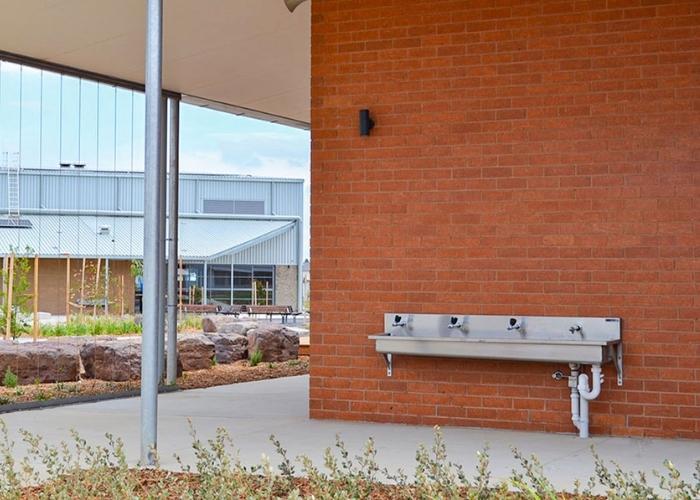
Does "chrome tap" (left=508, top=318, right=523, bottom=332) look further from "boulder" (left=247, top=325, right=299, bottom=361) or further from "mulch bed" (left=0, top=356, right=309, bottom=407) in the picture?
"boulder" (left=247, top=325, right=299, bottom=361)

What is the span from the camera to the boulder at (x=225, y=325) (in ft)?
53.1

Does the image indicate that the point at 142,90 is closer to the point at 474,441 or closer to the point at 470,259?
the point at 470,259

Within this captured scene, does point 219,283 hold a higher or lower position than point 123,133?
lower

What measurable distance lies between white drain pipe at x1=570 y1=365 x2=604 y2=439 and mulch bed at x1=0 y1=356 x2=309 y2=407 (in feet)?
17.2

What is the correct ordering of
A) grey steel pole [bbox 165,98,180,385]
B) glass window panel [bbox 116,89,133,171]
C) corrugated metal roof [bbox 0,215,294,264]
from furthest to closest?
1. grey steel pole [bbox 165,98,180,385]
2. glass window panel [bbox 116,89,133,171]
3. corrugated metal roof [bbox 0,215,294,264]

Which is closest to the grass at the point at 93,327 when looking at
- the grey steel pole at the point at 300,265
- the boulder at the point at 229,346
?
the boulder at the point at 229,346

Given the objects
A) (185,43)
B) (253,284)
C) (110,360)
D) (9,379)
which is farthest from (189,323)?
(185,43)

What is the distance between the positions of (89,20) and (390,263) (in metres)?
3.41

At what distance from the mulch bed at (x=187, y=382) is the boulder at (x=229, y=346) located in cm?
13

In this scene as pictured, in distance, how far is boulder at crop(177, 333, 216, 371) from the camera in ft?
45.6

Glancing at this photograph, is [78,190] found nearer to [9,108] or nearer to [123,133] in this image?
[123,133]

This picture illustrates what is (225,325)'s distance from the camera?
16547mm

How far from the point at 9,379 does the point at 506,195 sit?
507cm

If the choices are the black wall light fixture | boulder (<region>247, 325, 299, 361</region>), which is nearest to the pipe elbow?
the black wall light fixture
